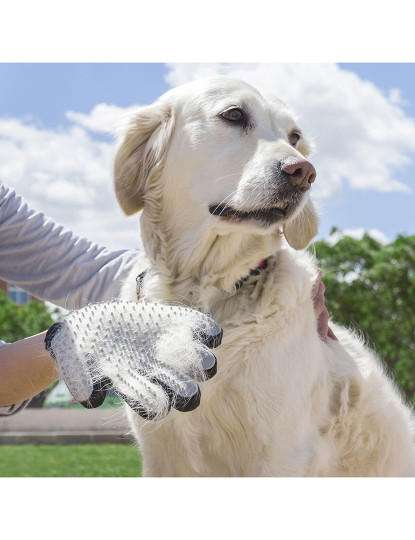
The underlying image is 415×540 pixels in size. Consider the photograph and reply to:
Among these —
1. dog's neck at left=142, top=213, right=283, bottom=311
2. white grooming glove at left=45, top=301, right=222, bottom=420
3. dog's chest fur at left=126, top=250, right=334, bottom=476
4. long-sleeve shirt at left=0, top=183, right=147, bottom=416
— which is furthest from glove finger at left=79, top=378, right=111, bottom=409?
long-sleeve shirt at left=0, top=183, right=147, bottom=416

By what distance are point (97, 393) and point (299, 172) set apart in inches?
44.0

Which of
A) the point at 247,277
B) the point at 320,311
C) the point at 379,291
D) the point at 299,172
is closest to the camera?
the point at 299,172

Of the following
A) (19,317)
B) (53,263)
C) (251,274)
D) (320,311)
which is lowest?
(19,317)

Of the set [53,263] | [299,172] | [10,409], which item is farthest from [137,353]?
[53,263]

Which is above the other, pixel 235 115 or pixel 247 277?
pixel 235 115

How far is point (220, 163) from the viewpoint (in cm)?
247

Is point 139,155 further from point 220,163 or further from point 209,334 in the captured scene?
point 209,334

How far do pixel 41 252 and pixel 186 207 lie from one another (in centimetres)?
84

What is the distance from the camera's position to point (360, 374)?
2.71 metres

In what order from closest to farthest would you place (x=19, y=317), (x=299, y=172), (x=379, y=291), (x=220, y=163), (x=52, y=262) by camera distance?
(x=299, y=172)
(x=220, y=163)
(x=52, y=262)
(x=379, y=291)
(x=19, y=317)

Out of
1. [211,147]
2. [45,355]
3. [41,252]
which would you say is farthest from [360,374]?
[41,252]

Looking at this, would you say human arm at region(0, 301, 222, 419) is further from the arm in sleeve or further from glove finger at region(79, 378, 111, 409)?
the arm in sleeve

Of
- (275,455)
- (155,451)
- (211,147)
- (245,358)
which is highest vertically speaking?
(211,147)

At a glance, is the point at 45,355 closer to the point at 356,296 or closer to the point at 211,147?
the point at 211,147
